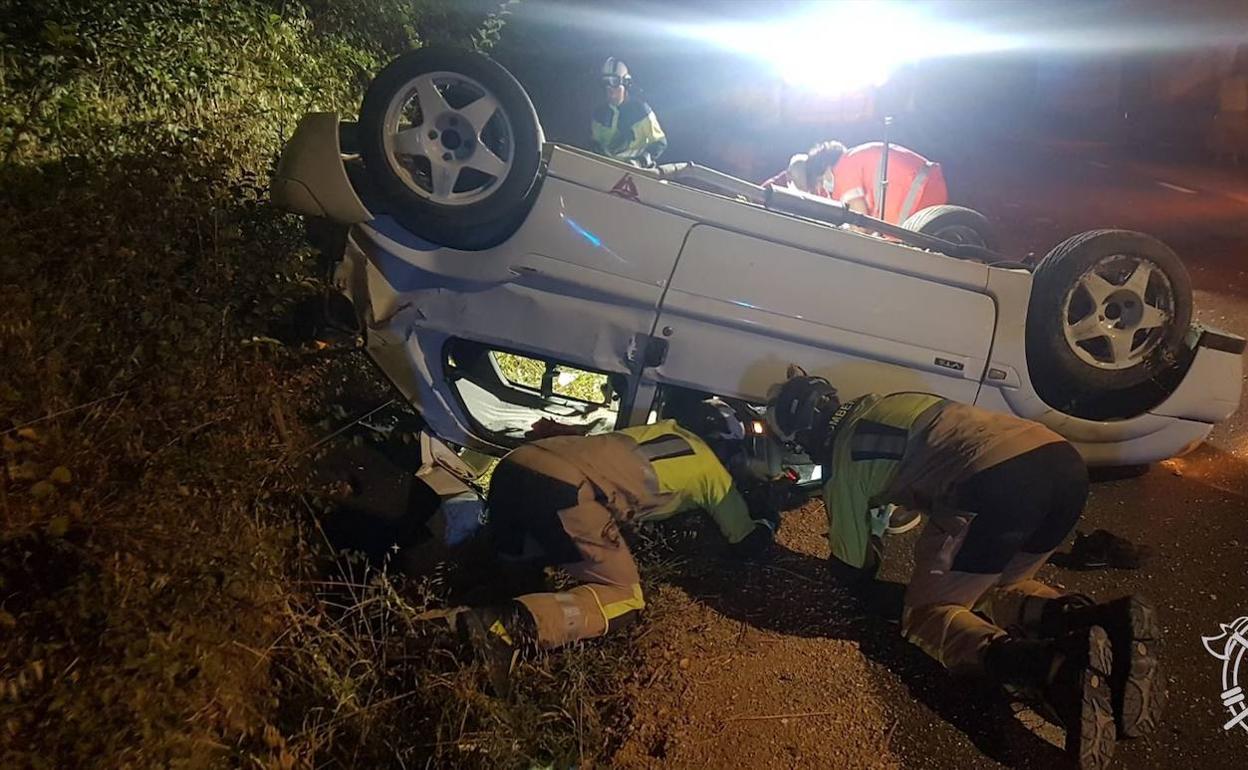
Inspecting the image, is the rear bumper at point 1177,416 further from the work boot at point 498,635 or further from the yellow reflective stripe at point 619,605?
the work boot at point 498,635

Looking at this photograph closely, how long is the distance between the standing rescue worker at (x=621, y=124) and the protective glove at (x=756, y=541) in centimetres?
433

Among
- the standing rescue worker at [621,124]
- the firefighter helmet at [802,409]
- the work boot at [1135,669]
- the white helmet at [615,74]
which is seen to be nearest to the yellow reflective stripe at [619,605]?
the firefighter helmet at [802,409]

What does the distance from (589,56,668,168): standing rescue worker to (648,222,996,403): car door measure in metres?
3.79

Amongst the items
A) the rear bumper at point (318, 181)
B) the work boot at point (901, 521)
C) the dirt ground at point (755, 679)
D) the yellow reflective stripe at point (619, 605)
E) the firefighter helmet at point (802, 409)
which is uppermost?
the rear bumper at point (318, 181)

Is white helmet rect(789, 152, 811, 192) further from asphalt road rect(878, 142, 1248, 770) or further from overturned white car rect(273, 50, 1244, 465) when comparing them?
asphalt road rect(878, 142, 1248, 770)

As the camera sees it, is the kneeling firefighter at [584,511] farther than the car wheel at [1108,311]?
No

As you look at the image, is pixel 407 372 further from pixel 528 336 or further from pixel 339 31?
pixel 339 31

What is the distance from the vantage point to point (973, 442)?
114 inches

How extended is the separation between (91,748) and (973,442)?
→ 9.54 ft

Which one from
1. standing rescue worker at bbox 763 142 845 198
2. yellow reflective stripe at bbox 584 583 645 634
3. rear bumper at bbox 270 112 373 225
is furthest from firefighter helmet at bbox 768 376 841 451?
standing rescue worker at bbox 763 142 845 198

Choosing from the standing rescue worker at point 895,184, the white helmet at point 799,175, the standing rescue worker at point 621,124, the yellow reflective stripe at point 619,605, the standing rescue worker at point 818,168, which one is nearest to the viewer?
the yellow reflective stripe at point 619,605

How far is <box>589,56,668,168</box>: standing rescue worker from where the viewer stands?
7.06 meters

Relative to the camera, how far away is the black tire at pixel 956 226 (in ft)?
15.4

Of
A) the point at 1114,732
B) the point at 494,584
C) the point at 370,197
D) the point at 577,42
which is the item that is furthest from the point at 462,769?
the point at 577,42
